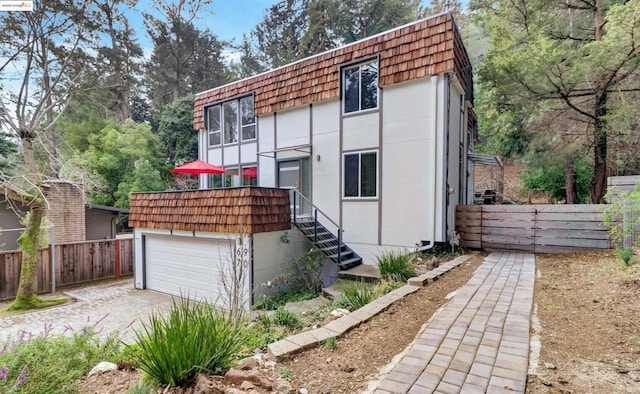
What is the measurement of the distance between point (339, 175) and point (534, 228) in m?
5.09

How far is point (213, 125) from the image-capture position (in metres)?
12.5

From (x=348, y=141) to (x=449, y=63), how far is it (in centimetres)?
316

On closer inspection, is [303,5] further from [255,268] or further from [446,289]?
[446,289]

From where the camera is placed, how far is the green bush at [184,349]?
222 cm

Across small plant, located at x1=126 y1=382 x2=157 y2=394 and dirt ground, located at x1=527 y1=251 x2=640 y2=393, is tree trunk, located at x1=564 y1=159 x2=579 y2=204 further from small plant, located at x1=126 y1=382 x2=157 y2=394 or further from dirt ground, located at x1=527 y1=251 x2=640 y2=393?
small plant, located at x1=126 y1=382 x2=157 y2=394

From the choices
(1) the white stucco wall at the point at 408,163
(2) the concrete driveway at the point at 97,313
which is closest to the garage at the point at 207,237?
(2) the concrete driveway at the point at 97,313

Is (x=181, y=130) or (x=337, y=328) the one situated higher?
(x=181, y=130)

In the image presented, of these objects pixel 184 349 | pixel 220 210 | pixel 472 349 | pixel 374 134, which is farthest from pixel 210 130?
pixel 472 349

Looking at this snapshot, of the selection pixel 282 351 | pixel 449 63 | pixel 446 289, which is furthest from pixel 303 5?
pixel 282 351

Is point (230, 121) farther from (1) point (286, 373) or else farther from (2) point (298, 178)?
(1) point (286, 373)

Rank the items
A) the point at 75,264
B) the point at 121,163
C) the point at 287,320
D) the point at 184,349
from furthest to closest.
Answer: the point at 121,163
the point at 75,264
the point at 287,320
the point at 184,349

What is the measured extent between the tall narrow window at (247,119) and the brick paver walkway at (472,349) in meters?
A: 8.91

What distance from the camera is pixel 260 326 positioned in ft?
12.7

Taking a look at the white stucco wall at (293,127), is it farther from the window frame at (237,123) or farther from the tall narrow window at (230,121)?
the tall narrow window at (230,121)
